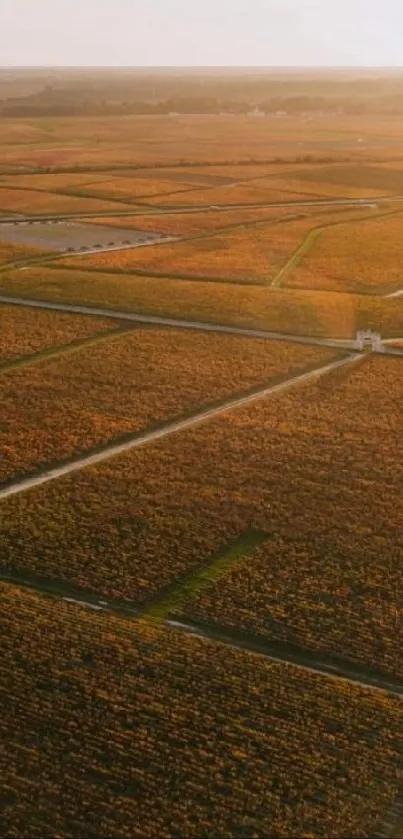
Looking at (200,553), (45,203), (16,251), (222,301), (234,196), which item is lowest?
(200,553)

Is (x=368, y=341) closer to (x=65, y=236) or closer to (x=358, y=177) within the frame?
(x=65, y=236)

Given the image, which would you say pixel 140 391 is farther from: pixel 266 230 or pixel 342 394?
pixel 266 230

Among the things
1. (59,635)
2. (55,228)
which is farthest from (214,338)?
(55,228)

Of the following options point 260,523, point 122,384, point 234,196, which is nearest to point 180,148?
point 234,196

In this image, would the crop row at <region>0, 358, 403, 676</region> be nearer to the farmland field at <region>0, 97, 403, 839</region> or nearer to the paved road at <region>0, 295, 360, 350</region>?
the farmland field at <region>0, 97, 403, 839</region>

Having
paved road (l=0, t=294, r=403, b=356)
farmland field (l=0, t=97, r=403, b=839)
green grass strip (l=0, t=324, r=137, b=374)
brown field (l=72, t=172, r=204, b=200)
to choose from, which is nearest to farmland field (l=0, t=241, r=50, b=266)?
farmland field (l=0, t=97, r=403, b=839)

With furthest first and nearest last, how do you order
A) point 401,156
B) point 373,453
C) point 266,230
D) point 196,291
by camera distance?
point 401,156, point 266,230, point 196,291, point 373,453

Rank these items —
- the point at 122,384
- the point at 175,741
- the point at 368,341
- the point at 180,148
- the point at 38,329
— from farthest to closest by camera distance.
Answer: the point at 180,148, the point at 38,329, the point at 368,341, the point at 122,384, the point at 175,741
